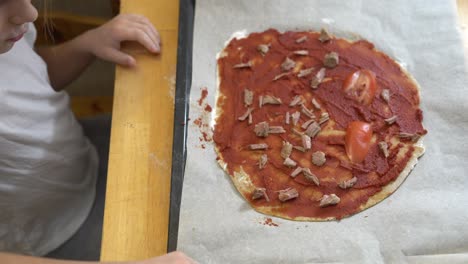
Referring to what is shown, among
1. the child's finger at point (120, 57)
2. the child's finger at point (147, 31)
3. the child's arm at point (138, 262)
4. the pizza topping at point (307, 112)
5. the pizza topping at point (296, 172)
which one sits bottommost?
the child's arm at point (138, 262)

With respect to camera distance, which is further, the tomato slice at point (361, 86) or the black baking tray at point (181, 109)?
the tomato slice at point (361, 86)

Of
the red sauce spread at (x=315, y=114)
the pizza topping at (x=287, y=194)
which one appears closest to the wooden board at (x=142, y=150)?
the red sauce spread at (x=315, y=114)

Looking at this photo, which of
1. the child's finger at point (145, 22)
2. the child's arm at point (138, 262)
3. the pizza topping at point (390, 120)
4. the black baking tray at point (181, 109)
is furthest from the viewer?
the child's finger at point (145, 22)

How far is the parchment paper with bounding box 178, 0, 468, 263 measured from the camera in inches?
35.8

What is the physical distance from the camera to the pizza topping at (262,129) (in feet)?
3.49

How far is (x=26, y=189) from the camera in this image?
110 centimetres

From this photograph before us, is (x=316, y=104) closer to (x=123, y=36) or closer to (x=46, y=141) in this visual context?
(x=123, y=36)

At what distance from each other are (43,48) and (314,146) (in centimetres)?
77

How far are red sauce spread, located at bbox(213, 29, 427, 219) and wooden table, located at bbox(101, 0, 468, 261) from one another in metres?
0.14

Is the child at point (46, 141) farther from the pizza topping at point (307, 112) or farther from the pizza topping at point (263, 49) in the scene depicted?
the pizza topping at point (307, 112)

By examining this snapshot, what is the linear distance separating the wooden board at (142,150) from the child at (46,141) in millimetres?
44

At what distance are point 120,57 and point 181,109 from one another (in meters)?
0.21

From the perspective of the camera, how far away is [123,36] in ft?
3.78

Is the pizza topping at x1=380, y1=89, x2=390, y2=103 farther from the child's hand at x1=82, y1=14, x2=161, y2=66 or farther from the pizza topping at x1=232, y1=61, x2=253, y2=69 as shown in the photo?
the child's hand at x1=82, y1=14, x2=161, y2=66
